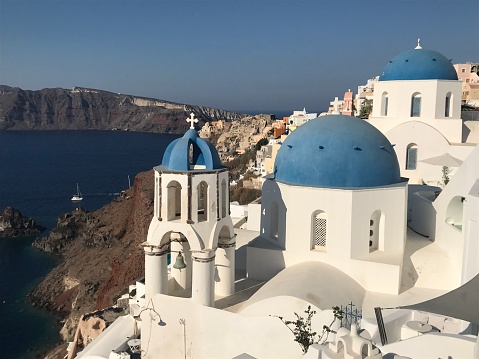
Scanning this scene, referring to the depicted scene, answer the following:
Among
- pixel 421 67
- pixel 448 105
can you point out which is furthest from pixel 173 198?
pixel 448 105

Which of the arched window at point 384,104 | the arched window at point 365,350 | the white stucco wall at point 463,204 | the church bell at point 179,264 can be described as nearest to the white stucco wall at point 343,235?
the white stucco wall at point 463,204

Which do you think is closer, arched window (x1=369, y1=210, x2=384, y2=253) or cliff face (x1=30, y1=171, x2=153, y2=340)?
arched window (x1=369, y1=210, x2=384, y2=253)

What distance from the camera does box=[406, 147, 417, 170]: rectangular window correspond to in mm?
19875

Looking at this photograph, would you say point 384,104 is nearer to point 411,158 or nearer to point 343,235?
point 411,158

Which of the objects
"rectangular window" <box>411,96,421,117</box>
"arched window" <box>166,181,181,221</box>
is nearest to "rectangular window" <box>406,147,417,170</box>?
"rectangular window" <box>411,96,421,117</box>

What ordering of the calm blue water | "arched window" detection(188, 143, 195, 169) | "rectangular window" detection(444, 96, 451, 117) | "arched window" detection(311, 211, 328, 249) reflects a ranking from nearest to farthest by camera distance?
"arched window" detection(188, 143, 195, 169), "arched window" detection(311, 211, 328, 249), "rectangular window" detection(444, 96, 451, 117), the calm blue water

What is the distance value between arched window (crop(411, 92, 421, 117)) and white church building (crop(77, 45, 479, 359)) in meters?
7.20

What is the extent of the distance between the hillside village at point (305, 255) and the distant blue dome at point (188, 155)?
0.03 m

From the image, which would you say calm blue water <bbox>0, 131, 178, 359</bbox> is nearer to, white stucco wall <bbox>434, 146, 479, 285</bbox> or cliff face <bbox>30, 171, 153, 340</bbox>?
cliff face <bbox>30, 171, 153, 340</bbox>

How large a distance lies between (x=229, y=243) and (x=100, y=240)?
107 feet

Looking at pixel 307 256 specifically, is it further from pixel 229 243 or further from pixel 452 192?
pixel 452 192

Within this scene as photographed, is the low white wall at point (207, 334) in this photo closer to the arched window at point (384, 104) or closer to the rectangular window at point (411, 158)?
the rectangular window at point (411, 158)

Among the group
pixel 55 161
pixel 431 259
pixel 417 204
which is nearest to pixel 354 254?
pixel 431 259

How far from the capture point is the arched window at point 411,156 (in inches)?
782
